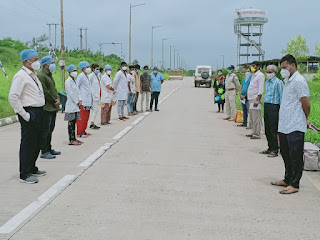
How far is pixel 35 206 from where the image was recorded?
5305mm

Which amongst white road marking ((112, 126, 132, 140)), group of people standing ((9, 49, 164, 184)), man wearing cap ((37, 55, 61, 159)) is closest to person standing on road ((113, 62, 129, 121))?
group of people standing ((9, 49, 164, 184))

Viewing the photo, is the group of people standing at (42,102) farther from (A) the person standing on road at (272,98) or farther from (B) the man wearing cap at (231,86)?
(B) the man wearing cap at (231,86)

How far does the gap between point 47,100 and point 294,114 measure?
4.49 meters

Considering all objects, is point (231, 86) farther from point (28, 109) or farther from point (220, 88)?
point (28, 109)

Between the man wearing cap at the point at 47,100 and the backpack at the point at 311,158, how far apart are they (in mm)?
4595

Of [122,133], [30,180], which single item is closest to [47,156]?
[30,180]

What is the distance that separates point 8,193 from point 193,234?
2.81 metres

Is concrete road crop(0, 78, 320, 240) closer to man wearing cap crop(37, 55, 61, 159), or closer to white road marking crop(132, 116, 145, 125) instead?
man wearing cap crop(37, 55, 61, 159)

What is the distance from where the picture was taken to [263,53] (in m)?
103

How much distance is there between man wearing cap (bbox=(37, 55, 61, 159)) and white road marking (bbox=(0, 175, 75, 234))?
5.45 feet

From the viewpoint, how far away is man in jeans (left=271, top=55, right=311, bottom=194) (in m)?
6.02

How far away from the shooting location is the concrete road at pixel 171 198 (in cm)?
452

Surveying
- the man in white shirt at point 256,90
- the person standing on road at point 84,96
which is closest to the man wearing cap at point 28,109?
the person standing on road at point 84,96

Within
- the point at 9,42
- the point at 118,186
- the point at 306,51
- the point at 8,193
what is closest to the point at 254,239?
the point at 118,186
